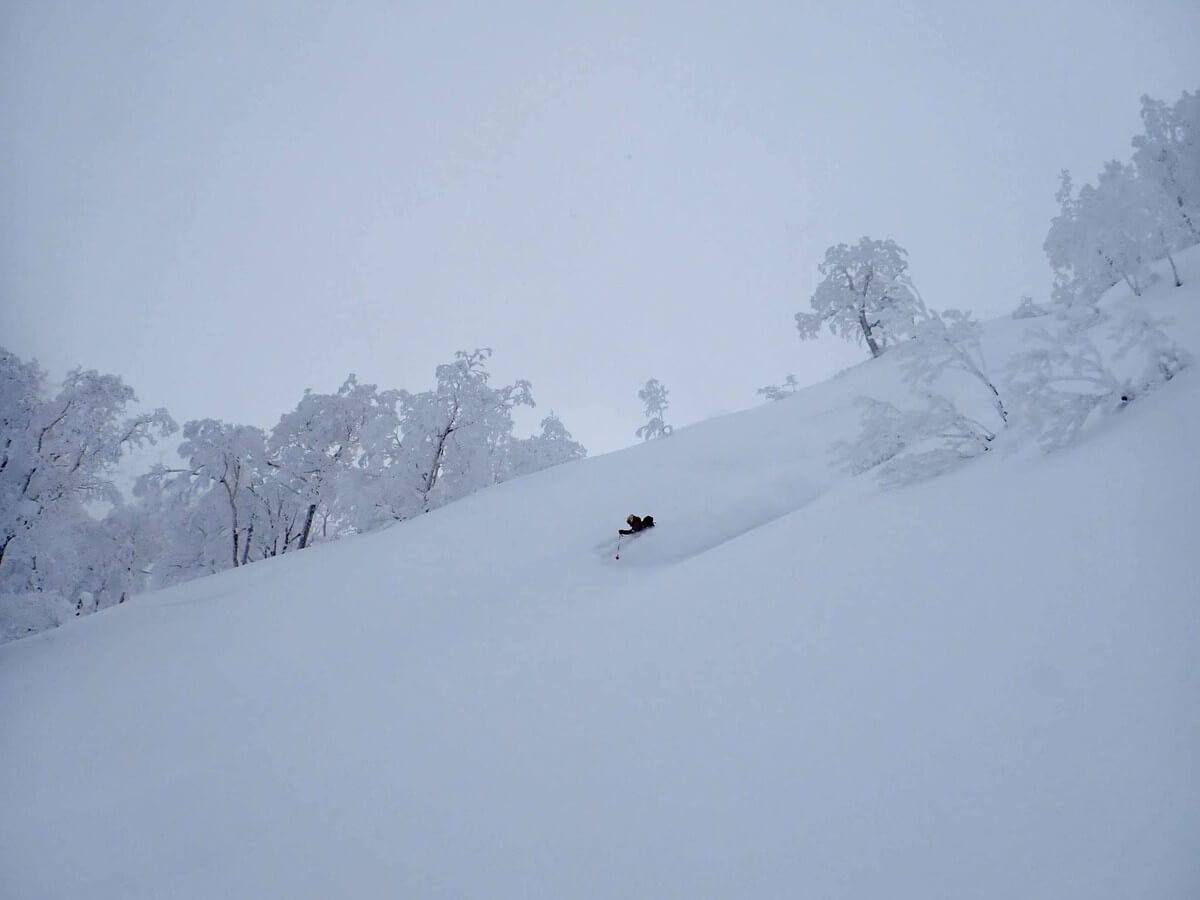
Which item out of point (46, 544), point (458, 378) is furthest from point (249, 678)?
point (458, 378)

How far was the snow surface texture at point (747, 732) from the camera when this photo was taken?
5.22 feet

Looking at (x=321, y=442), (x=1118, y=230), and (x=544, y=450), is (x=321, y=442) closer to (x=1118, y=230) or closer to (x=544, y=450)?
(x=544, y=450)

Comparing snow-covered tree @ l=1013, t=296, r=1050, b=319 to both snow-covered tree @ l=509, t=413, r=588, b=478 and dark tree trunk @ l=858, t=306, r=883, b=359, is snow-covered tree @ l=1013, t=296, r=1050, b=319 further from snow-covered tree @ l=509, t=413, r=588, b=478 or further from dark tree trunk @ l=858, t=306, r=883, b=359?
dark tree trunk @ l=858, t=306, r=883, b=359

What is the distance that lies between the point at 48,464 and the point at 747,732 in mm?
15713

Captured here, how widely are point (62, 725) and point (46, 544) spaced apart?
26.6ft

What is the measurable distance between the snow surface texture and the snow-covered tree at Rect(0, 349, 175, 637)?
257 inches

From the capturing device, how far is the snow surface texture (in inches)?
62.6

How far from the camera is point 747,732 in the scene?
2416mm

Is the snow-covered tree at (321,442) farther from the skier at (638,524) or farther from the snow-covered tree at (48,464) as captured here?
the skier at (638,524)

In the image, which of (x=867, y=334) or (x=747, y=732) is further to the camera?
(x=867, y=334)

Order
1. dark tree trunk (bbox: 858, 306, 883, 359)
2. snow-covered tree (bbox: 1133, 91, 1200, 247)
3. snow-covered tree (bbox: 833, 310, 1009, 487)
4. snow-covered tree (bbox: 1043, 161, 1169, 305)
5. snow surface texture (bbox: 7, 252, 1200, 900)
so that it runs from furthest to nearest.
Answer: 1. dark tree trunk (bbox: 858, 306, 883, 359)
2. snow-covered tree (bbox: 1133, 91, 1200, 247)
3. snow-covered tree (bbox: 1043, 161, 1169, 305)
4. snow-covered tree (bbox: 833, 310, 1009, 487)
5. snow surface texture (bbox: 7, 252, 1200, 900)

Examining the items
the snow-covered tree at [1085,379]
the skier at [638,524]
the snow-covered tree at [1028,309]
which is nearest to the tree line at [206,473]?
the skier at [638,524]

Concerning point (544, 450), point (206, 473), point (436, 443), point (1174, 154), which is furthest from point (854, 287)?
point (206, 473)

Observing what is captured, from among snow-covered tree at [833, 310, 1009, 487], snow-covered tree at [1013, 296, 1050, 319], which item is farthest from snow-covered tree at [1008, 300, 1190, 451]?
snow-covered tree at [1013, 296, 1050, 319]
